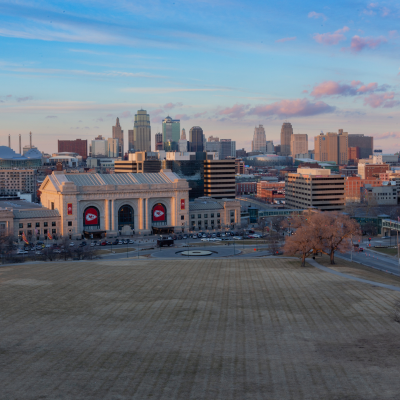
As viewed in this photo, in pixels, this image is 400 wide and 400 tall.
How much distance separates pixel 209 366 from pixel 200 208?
403 ft

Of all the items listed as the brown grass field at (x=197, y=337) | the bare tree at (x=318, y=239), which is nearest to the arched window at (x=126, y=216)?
the bare tree at (x=318, y=239)

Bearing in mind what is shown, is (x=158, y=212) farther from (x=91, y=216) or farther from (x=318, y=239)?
(x=318, y=239)

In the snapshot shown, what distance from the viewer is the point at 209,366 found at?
4241cm

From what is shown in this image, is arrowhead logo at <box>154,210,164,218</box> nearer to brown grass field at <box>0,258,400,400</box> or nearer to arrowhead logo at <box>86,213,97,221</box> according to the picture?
arrowhead logo at <box>86,213,97,221</box>

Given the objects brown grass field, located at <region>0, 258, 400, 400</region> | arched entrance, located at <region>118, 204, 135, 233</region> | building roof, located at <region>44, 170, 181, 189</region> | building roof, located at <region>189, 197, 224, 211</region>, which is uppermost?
building roof, located at <region>44, 170, 181, 189</region>

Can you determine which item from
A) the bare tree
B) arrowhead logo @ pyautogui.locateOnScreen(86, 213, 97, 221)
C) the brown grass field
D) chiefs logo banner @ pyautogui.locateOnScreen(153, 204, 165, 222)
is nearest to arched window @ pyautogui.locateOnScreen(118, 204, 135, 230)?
chiefs logo banner @ pyautogui.locateOnScreen(153, 204, 165, 222)

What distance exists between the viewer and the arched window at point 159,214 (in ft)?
515

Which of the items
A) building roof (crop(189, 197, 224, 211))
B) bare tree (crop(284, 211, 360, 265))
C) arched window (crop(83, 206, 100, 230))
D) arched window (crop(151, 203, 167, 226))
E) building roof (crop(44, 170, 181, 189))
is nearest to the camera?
bare tree (crop(284, 211, 360, 265))

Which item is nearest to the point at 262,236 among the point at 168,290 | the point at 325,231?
the point at 325,231

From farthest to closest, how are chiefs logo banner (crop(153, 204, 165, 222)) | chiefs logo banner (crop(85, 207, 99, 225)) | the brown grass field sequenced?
1. chiefs logo banner (crop(153, 204, 165, 222))
2. chiefs logo banner (crop(85, 207, 99, 225))
3. the brown grass field

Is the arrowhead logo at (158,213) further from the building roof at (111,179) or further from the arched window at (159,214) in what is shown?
the building roof at (111,179)

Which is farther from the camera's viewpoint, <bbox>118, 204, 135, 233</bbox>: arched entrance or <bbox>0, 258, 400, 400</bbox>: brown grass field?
<bbox>118, 204, 135, 233</bbox>: arched entrance

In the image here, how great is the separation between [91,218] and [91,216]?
1.68 ft

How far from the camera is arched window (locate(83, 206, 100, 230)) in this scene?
486ft
